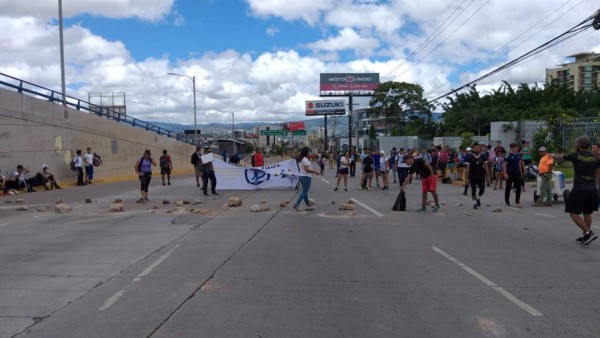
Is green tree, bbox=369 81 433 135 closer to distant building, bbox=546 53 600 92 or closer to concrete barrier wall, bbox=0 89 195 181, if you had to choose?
concrete barrier wall, bbox=0 89 195 181

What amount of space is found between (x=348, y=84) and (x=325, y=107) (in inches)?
498

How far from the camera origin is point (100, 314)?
5.53 m

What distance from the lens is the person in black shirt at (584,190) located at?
9.02 m

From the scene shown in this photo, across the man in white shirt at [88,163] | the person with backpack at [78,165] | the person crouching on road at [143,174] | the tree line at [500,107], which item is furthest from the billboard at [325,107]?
the person crouching on road at [143,174]

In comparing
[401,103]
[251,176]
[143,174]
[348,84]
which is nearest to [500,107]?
[401,103]

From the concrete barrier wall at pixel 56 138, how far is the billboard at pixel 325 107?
67.0m

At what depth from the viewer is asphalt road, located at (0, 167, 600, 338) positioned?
5230 mm

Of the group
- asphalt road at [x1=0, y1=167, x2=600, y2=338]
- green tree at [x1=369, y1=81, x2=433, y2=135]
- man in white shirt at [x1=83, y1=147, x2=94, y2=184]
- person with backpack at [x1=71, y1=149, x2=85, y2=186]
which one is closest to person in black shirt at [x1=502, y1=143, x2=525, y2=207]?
asphalt road at [x1=0, y1=167, x2=600, y2=338]

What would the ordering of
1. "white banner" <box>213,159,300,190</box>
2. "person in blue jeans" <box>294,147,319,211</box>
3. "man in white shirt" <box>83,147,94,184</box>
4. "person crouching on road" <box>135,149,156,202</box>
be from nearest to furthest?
"person in blue jeans" <box>294,147,319,211</box> → "person crouching on road" <box>135,149,156,202</box> → "white banner" <box>213,159,300,190</box> → "man in white shirt" <box>83,147,94,184</box>

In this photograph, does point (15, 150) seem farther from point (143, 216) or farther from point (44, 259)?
point (44, 259)

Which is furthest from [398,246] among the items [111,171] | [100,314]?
[111,171]

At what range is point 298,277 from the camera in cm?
709

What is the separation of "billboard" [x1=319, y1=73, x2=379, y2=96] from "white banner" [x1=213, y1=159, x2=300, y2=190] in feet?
228

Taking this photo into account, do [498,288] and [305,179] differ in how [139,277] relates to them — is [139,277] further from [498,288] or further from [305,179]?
[305,179]
